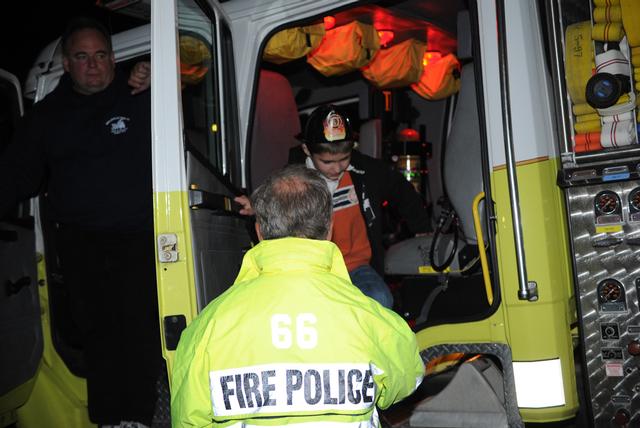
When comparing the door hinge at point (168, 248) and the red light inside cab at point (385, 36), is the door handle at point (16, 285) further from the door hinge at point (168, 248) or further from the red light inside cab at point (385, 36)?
the red light inside cab at point (385, 36)

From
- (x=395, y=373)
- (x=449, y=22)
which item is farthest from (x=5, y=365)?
(x=449, y=22)

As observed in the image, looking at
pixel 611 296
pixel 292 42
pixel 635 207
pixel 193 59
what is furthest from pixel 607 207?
pixel 292 42

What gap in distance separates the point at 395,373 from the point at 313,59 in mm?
3168

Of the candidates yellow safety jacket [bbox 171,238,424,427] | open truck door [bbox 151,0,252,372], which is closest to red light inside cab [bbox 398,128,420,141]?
open truck door [bbox 151,0,252,372]

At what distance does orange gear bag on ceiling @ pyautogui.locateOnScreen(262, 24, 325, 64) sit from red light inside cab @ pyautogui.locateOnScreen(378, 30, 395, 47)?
1034mm

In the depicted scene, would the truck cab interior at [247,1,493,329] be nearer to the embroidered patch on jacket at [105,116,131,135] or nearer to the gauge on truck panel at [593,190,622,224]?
the gauge on truck panel at [593,190,622,224]

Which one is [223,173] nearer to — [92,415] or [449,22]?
[92,415]

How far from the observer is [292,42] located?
13.0 ft

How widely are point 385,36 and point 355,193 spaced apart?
185 centimetres

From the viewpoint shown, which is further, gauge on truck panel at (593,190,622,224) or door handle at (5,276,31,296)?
door handle at (5,276,31,296)

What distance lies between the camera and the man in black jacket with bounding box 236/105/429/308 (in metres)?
3.53

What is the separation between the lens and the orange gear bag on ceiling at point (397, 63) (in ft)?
16.7

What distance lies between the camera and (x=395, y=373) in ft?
6.14

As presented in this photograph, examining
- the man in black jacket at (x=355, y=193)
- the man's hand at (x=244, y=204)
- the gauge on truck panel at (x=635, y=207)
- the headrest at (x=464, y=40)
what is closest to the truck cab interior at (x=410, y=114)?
the headrest at (x=464, y=40)
